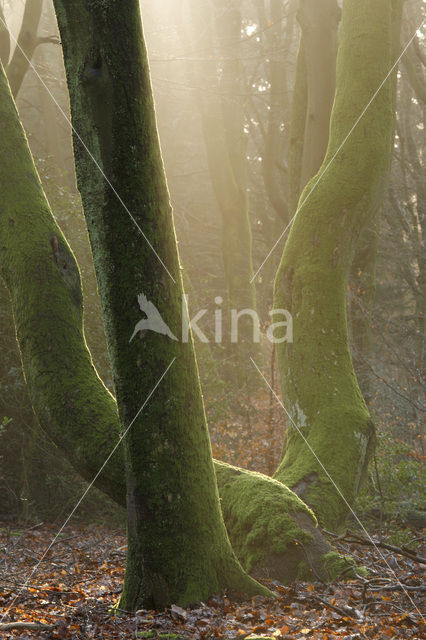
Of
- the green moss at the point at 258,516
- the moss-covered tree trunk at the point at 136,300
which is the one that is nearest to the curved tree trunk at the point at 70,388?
the green moss at the point at 258,516

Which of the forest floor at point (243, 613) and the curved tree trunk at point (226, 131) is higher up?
the curved tree trunk at point (226, 131)

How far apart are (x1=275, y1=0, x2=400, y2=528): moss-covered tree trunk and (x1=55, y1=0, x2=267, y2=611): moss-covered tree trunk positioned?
213cm

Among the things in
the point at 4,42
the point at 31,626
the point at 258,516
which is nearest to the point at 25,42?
the point at 4,42

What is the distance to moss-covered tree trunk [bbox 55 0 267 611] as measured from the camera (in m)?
3.69

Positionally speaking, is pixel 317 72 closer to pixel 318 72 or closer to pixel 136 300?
pixel 318 72

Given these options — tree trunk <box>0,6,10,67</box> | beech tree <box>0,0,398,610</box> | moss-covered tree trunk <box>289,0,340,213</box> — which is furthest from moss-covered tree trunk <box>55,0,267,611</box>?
tree trunk <box>0,6,10,67</box>

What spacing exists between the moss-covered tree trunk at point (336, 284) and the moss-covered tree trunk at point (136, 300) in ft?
6.98

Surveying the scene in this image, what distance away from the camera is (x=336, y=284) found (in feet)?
21.2

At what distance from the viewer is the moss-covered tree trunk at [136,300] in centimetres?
369

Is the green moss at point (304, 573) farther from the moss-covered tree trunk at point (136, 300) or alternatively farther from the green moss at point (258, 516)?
the moss-covered tree trunk at point (136, 300)

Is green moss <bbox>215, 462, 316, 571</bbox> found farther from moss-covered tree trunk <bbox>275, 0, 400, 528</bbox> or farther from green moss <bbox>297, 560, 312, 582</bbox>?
moss-covered tree trunk <bbox>275, 0, 400, 528</bbox>

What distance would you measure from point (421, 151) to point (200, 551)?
62.1 ft

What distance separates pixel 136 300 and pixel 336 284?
315cm

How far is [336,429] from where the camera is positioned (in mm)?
6051
